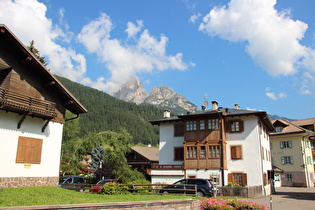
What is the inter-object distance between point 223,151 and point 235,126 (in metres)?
3.74

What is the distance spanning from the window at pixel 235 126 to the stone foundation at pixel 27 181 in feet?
70.0

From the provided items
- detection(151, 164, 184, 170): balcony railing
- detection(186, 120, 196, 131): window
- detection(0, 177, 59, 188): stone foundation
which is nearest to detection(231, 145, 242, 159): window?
detection(186, 120, 196, 131): window

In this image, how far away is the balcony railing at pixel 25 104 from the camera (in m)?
16.9

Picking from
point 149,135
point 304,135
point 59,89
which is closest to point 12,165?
point 59,89

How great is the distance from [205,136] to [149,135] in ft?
341

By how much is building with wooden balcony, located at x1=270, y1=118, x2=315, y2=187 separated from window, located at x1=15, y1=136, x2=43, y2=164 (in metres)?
42.7

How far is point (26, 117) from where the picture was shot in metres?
19.2

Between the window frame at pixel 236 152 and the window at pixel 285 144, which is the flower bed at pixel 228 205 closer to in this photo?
the window frame at pixel 236 152

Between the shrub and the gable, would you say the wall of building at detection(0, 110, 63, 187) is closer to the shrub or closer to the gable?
the gable

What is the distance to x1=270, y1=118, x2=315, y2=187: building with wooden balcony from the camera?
48.6 meters

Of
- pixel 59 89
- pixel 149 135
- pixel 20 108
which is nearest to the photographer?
pixel 20 108

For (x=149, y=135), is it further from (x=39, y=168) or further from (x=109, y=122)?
(x=39, y=168)

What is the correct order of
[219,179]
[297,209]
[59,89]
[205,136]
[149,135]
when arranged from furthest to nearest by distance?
[149,135] < [205,136] < [219,179] < [59,89] < [297,209]

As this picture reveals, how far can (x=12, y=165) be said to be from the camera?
1773 cm
